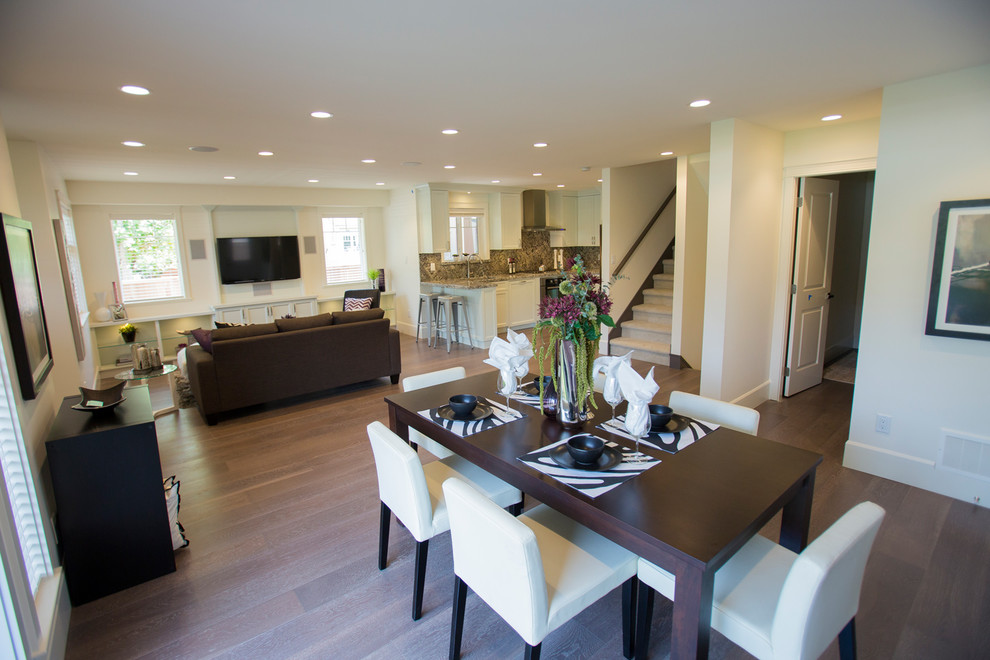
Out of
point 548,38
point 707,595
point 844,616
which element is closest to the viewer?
point 707,595

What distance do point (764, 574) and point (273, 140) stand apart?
13.6 feet

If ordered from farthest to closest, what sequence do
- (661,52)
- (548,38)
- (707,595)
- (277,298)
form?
(277,298)
(661,52)
(548,38)
(707,595)

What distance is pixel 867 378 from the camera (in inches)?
125

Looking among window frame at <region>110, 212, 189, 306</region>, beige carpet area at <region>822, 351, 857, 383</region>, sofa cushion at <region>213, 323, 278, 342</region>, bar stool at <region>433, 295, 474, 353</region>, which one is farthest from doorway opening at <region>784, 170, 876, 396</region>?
window frame at <region>110, 212, 189, 306</region>

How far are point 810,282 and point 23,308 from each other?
553cm

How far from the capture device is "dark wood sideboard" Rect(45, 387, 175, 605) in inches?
85.0

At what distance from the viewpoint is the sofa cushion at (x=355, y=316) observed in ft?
16.6

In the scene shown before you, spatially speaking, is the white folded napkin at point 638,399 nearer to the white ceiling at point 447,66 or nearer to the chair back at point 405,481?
the chair back at point 405,481

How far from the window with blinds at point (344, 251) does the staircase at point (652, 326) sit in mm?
4650

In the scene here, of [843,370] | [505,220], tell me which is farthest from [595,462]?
[505,220]

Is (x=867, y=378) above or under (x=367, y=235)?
under

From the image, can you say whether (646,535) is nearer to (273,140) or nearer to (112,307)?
(273,140)

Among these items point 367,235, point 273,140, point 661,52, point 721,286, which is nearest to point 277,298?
point 367,235

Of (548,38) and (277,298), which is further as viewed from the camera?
(277,298)
